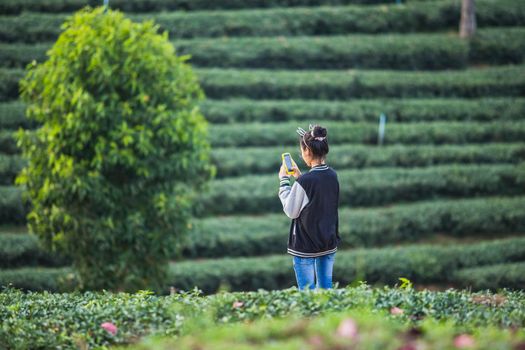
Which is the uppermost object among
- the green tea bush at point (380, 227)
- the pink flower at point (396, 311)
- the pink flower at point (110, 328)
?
the pink flower at point (396, 311)

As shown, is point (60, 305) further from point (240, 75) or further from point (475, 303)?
point (240, 75)

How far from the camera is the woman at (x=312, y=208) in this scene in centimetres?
554

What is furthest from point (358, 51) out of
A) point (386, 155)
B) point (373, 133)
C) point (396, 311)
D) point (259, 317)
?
point (259, 317)

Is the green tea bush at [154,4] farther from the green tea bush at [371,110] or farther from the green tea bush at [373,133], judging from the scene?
the green tea bush at [373,133]

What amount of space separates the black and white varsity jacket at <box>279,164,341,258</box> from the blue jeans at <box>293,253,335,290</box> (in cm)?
6

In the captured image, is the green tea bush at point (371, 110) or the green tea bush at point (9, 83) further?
the green tea bush at point (371, 110)

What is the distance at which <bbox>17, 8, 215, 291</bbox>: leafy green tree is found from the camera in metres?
9.25

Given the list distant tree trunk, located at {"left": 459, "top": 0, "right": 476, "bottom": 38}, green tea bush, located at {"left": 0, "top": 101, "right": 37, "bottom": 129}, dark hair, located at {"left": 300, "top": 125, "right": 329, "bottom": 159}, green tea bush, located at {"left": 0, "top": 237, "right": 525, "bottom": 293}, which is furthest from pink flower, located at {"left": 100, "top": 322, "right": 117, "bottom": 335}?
distant tree trunk, located at {"left": 459, "top": 0, "right": 476, "bottom": 38}

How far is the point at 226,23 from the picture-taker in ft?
60.2

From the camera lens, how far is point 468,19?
61.6 ft

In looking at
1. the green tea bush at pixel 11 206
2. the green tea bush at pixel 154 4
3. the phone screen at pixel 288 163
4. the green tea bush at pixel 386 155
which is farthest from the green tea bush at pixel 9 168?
the phone screen at pixel 288 163

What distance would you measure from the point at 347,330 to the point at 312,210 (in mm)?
2104

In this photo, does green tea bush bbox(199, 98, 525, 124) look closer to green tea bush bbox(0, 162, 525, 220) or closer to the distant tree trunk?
green tea bush bbox(0, 162, 525, 220)

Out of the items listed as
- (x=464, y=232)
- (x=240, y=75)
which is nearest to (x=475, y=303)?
(x=464, y=232)
